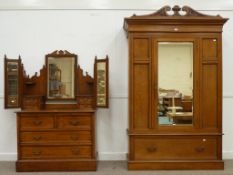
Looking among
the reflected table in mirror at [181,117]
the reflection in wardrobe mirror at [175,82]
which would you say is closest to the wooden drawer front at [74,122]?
the reflection in wardrobe mirror at [175,82]

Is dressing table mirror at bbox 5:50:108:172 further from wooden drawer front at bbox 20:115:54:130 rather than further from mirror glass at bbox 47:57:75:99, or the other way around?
mirror glass at bbox 47:57:75:99

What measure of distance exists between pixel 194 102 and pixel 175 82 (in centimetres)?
37

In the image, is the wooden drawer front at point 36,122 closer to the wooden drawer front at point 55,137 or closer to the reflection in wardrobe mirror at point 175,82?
the wooden drawer front at point 55,137

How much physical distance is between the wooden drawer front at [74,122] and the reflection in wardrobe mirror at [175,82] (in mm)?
992

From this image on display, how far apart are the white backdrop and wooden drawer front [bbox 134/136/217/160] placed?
0.62 meters

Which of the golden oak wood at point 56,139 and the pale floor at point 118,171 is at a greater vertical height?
the golden oak wood at point 56,139

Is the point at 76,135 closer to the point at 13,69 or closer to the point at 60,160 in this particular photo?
the point at 60,160

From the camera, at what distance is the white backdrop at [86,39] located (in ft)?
15.4

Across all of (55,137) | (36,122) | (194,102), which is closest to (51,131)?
(55,137)

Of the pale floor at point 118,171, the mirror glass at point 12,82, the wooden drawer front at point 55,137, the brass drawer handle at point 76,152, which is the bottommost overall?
the pale floor at point 118,171

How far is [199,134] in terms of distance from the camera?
13.8 feet

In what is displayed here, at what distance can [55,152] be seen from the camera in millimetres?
4207

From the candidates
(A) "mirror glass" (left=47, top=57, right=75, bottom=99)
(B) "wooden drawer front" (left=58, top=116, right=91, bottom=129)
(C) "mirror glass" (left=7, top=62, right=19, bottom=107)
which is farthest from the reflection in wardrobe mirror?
(C) "mirror glass" (left=7, top=62, right=19, bottom=107)

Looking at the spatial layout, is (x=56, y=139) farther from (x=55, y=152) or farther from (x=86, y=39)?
(x=86, y=39)
